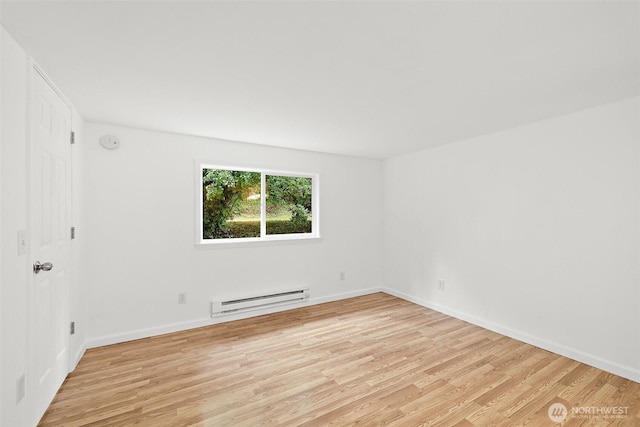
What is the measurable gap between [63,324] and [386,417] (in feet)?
8.02

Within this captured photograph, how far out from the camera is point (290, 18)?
135 centimetres

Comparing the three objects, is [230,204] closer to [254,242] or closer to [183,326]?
[254,242]

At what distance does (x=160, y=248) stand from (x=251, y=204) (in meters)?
1.22

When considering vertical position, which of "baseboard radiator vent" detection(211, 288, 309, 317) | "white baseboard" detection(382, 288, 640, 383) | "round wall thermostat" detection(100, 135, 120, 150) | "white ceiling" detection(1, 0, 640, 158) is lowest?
"white baseboard" detection(382, 288, 640, 383)

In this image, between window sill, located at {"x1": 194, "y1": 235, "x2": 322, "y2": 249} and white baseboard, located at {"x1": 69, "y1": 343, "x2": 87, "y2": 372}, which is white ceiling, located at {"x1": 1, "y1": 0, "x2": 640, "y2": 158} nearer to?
window sill, located at {"x1": 194, "y1": 235, "x2": 322, "y2": 249}

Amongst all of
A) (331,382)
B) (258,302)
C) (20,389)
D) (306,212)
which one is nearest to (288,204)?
(306,212)

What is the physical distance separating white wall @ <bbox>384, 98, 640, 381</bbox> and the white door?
390 centimetres

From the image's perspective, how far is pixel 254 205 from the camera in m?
3.94

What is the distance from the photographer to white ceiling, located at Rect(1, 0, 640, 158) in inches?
51.7

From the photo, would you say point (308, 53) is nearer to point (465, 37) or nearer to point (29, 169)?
point (465, 37)

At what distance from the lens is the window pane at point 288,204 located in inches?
160

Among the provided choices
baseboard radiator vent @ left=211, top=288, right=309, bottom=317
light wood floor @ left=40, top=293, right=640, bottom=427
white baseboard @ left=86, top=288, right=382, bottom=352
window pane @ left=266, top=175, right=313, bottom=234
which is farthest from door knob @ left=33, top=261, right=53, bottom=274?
window pane @ left=266, top=175, right=313, bottom=234

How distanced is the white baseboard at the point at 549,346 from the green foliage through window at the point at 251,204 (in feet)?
7.33

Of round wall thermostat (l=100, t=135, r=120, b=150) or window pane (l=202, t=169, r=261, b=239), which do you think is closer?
round wall thermostat (l=100, t=135, r=120, b=150)
